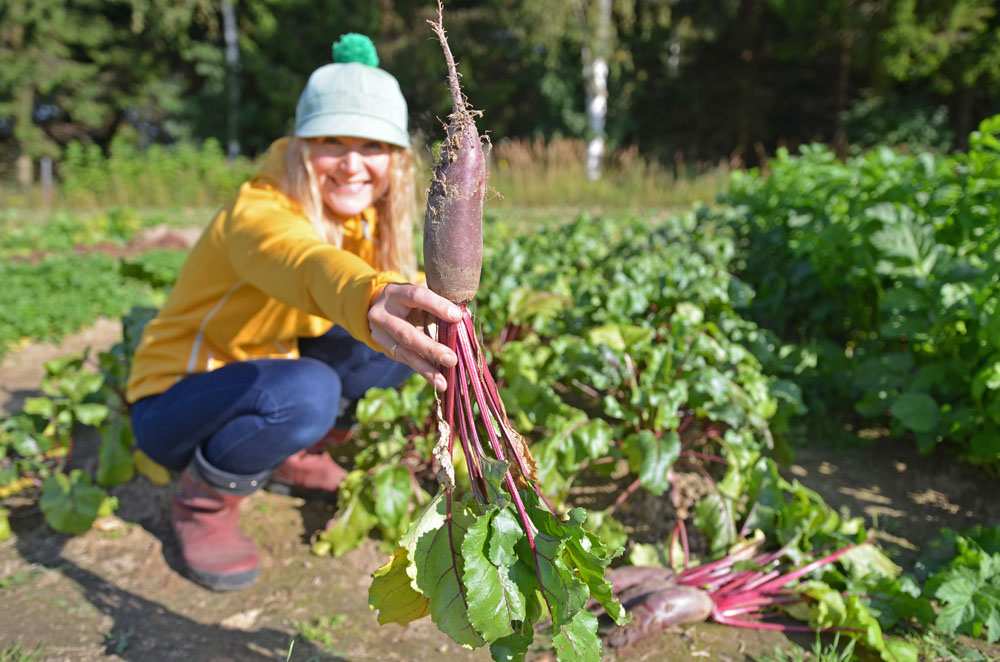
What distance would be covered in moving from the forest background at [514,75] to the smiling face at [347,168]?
13.5m

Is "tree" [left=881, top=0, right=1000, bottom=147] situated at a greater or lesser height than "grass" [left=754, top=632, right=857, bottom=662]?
greater

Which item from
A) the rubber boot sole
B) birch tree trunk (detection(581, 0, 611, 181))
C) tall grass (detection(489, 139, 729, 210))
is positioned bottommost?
the rubber boot sole

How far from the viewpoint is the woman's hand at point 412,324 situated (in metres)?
1.22

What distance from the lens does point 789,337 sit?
3.83 meters

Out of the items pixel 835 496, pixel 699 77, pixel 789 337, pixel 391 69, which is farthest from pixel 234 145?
pixel 835 496

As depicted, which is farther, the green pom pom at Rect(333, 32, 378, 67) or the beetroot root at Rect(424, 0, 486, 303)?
the green pom pom at Rect(333, 32, 378, 67)

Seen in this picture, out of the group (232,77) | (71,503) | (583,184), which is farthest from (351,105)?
(232,77)

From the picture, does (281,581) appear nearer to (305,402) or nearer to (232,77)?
(305,402)

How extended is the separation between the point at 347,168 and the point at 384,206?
0.84 ft

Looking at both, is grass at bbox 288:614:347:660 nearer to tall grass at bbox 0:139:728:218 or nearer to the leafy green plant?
the leafy green plant

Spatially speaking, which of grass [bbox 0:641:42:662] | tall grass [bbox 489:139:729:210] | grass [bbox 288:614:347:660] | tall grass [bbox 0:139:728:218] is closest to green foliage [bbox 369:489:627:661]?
grass [bbox 288:614:347:660]

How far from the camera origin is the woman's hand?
1.22 m

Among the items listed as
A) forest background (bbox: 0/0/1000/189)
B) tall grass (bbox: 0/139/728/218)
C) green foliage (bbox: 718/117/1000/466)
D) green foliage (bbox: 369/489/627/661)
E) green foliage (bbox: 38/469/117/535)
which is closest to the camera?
green foliage (bbox: 369/489/627/661)

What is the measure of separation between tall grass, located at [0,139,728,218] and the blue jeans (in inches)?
355
